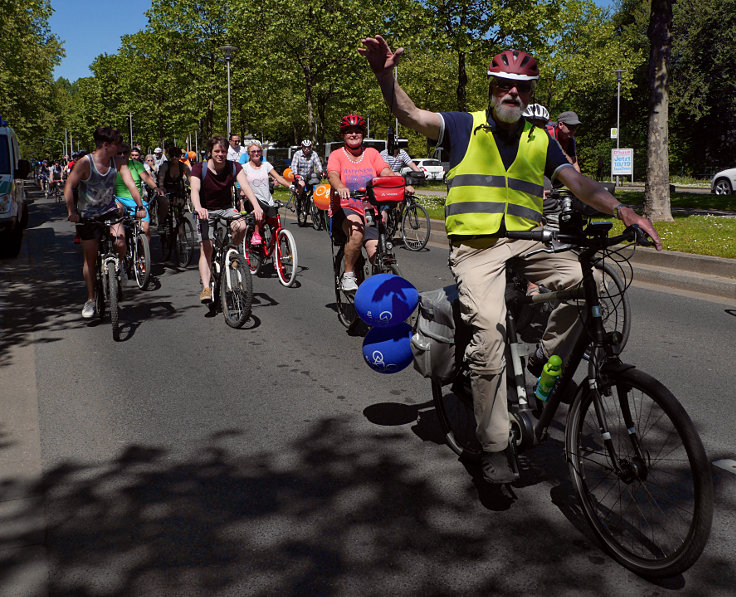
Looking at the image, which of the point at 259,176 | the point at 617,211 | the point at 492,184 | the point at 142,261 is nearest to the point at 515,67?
the point at 492,184

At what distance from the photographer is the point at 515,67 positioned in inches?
132

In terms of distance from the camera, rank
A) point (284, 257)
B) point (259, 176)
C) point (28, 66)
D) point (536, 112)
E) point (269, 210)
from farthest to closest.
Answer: point (28, 66) < point (259, 176) < point (269, 210) < point (284, 257) < point (536, 112)

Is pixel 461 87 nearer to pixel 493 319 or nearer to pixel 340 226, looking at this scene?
pixel 340 226

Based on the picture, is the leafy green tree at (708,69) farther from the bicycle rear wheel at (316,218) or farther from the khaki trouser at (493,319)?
the khaki trouser at (493,319)

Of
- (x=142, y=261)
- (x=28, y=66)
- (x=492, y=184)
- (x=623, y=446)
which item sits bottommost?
(x=623, y=446)

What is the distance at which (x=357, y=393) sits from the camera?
5391mm

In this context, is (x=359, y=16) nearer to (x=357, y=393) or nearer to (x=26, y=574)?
(x=357, y=393)

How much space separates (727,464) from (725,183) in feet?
87.7

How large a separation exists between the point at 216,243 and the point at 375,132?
215ft

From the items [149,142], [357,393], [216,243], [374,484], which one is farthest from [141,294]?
[149,142]

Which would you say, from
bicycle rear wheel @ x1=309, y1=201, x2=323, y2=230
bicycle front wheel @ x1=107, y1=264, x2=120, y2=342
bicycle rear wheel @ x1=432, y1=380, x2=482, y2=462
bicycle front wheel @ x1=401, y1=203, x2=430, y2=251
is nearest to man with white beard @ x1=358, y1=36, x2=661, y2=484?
bicycle rear wheel @ x1=432, y1=380, x2=482, y2=462

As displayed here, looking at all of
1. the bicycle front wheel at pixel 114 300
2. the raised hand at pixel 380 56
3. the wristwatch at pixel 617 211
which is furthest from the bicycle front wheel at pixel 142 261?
the wristwatch at pixel 617 211

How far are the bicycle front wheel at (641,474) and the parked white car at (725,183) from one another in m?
27.5

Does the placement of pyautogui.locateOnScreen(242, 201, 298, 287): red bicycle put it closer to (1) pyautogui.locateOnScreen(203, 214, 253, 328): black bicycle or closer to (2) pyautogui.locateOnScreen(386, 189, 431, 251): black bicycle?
(1) pyautogui.locateOnScreen(203, 214, 253, 328): black bicycle
